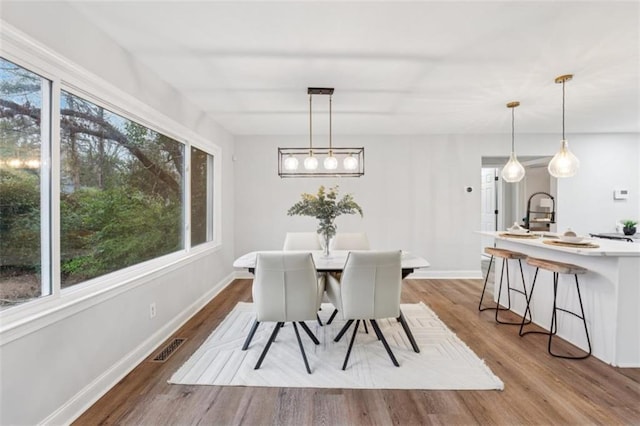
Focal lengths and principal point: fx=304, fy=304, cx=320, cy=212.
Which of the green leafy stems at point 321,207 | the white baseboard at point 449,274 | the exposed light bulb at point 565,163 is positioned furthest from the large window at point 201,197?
the exposed light bulb at point 565,163

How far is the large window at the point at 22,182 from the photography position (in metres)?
1.51

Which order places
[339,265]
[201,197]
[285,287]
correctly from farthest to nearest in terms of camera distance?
[201,197], [339,265], [285,287]

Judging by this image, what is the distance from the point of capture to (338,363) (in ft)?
7.95

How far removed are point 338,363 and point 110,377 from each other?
5.37 feet

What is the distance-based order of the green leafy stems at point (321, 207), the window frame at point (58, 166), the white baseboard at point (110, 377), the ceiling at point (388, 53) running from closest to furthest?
the window frame at point (58, 166)
the white baseboard at point (110, 377)
the ceiling at point (388, 53)
the green leafy stems at point (321, 207)

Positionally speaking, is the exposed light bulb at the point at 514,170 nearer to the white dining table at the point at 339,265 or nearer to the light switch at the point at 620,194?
the white dining table at the point at 339,265

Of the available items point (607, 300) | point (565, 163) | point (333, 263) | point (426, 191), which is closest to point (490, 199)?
point (426, 191)

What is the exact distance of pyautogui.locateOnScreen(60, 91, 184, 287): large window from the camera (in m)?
1.95

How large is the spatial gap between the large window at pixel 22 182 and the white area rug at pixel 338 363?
1142 mm

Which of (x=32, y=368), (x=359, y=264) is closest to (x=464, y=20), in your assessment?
(x=359, y=264)

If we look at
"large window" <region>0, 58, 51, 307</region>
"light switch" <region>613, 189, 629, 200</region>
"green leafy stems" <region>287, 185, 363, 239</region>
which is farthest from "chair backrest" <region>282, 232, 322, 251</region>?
"light switch" <region>613, 189, 629, 200</region>

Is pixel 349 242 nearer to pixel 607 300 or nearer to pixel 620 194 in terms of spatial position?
pixel 607 300

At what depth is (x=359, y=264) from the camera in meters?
2.35

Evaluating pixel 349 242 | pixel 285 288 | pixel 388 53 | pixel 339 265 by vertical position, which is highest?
pixel 388 53
